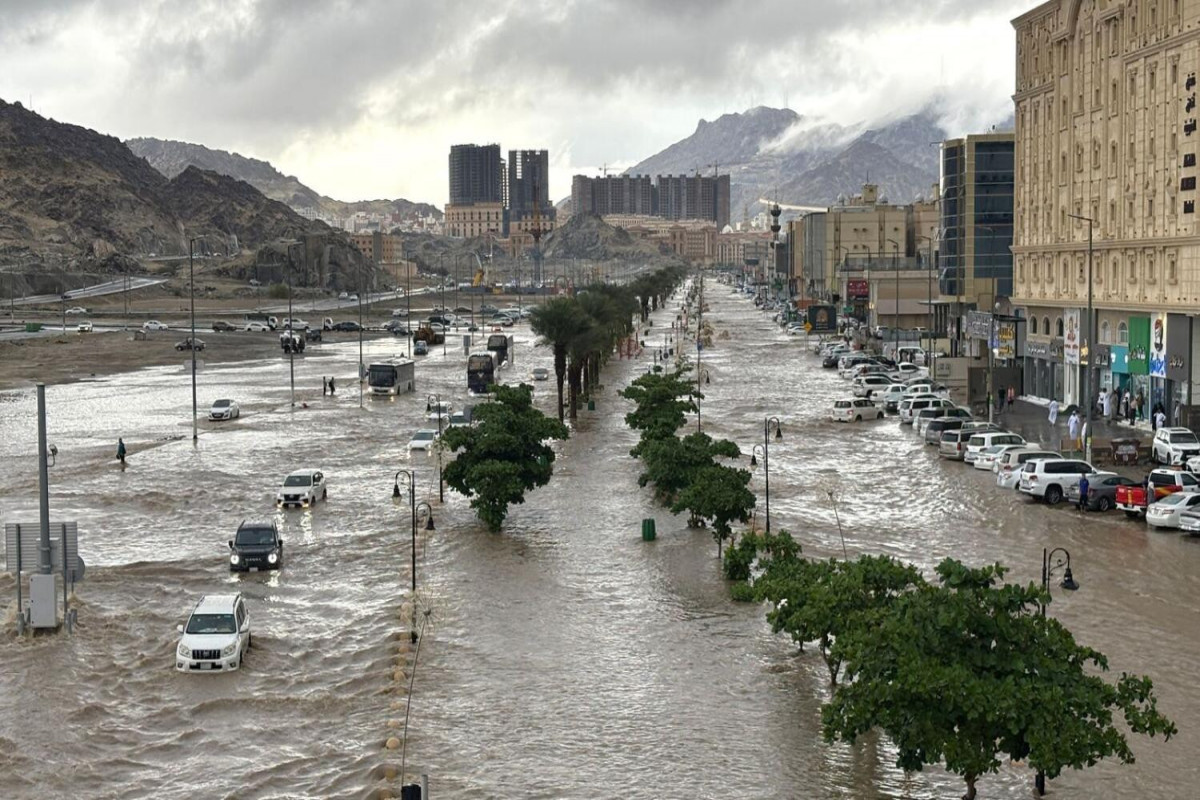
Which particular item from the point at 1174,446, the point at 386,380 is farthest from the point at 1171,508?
the point at 386,380

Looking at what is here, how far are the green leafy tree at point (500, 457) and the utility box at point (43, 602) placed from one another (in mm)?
13426

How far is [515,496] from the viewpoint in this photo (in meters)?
42.2

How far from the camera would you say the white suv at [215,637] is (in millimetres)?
28328

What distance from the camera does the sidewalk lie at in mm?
57656

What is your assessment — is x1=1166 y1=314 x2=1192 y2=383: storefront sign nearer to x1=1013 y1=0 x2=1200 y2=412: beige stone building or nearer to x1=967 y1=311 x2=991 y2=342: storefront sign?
x1=1013 y1=0 x2=1200 y2=412: beige stone building

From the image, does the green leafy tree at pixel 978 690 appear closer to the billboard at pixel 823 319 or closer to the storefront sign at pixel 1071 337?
the storefront sign at pixel 1071 337

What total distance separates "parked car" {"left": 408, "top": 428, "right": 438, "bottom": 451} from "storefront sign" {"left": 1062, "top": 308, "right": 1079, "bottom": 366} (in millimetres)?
27779

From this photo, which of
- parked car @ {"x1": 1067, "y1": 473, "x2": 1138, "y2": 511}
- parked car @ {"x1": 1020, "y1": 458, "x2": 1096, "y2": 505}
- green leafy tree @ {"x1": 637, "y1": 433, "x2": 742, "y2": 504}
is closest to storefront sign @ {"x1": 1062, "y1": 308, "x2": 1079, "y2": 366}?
parked car @ {"x1": 1020, "y1": 458, "x2": 1096, "y2": 505}

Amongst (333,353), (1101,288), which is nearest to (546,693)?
(1101,288)

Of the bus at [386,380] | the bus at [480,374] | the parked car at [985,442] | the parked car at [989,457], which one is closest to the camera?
the parked car at [989,457]

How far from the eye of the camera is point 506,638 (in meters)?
31.0

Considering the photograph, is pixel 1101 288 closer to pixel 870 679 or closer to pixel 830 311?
pixel 870 679

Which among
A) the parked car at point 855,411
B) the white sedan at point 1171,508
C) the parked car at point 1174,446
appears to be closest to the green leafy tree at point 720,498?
the white sedan at point 1171,508

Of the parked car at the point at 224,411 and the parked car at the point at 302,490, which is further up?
the parked car at the point at 224,411
